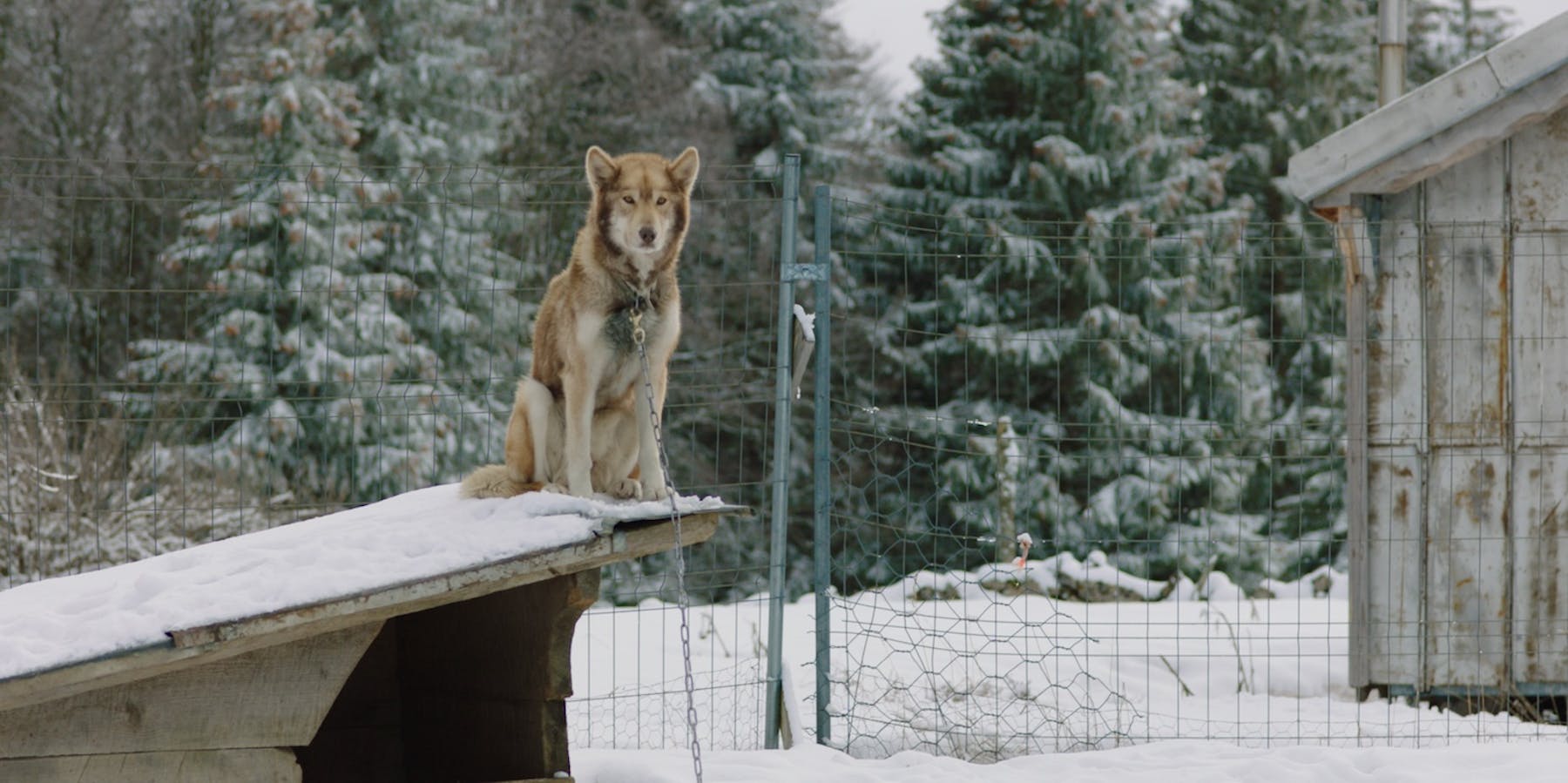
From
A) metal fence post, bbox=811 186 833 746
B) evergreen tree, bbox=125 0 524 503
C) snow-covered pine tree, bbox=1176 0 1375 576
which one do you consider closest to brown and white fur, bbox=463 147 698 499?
metal fence post, bbox=811 186 833 746

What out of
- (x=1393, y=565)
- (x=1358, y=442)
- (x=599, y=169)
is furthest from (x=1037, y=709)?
(x=599, y=169)

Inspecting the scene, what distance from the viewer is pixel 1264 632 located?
8.98 metres

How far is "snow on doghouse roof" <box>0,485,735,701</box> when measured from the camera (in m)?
3.64

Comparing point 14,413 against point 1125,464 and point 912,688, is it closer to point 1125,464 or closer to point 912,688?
point 912,688

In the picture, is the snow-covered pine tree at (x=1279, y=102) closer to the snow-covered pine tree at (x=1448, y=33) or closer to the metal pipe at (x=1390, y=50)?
the snow-covered pine tree at (x=1448, y=33)

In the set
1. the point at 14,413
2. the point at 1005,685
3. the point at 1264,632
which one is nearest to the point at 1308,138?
the point at 1264,632

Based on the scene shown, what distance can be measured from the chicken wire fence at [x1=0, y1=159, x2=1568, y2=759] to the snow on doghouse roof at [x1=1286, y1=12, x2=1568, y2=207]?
0.37 m

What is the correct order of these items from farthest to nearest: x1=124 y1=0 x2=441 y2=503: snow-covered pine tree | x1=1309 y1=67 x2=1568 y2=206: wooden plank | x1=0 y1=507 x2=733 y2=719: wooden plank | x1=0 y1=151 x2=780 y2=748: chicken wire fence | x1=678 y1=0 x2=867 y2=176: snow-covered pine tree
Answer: x1=678 y1=0 x2=867 y2=176: snow-covered pine tree, x1=124 y1=0 x2=441 y2=503: snow-covered pine tree, x1=0 y1=151 x2=780 y2=748: chicken wire fence, x1=1309 y1=67 x2=1568 y2=206: wooden plank, x1=0 y1=507 x2=733 y2=719: wooden plank

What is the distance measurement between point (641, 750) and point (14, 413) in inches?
230

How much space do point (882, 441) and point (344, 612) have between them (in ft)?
10.9

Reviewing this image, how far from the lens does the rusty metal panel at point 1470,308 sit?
23.0ft

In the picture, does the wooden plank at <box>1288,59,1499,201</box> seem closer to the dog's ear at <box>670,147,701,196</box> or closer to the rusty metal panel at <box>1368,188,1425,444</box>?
the rusty metal panel at <box>1368,188,1425,444</box>

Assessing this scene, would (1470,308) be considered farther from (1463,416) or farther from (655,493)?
(655,493)

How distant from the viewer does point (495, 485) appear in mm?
4695
